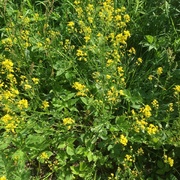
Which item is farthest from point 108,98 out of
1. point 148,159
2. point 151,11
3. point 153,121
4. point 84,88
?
point 151,11

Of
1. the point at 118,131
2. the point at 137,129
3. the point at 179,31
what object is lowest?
the point at 118,131

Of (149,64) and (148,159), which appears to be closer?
(148,159)

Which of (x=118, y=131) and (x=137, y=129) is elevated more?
(x=137, y=129)

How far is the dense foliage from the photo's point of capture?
2395 mm

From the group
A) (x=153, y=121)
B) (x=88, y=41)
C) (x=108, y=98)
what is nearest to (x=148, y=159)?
(x=153, y=121)

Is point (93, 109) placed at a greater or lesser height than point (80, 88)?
lesser

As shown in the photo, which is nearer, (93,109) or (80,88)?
(80,88)

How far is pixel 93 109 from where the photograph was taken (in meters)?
2.65

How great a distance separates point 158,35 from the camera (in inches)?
117

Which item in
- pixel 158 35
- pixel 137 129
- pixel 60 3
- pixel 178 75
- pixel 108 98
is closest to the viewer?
pixel 137 129

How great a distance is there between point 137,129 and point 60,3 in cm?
173

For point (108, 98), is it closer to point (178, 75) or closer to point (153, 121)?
point (153, 121)

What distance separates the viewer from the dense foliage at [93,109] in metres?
2.39

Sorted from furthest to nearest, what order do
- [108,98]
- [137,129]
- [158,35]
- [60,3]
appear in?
1. [60,3]
2. [158,35]
3. [108,98]
4. [137,129]
